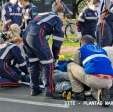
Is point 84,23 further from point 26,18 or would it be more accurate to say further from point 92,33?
point 26,18

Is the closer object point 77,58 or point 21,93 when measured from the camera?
point 77,58

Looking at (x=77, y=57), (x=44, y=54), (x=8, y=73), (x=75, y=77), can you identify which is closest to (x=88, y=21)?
(x=8, y=73)

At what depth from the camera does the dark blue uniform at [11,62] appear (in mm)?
11812

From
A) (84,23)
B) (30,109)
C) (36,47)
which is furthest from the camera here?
(84,23)

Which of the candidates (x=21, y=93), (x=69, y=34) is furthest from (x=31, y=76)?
(x=69, y=34)

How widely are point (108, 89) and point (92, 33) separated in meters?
5.07

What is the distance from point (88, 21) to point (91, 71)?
16.2ft

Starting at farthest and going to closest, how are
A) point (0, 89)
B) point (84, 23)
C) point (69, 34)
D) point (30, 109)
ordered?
point (69, 34), point (84, 23), point (0, 89), point (30, 109)

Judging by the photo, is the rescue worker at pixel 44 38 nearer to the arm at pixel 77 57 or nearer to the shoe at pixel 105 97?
the arm at pixel 77 57

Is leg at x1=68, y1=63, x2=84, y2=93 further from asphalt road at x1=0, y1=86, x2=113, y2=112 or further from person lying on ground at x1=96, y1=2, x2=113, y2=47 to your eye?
person lying on ground at x1=96, y1=2, x2=113, y2=47

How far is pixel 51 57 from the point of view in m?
10.6

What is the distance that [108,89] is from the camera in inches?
386

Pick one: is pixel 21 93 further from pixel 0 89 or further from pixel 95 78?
pixel 95 78

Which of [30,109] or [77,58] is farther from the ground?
[77,58]
